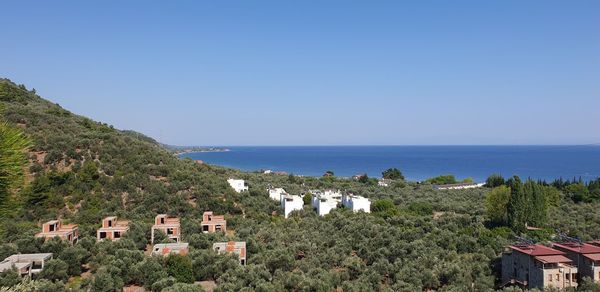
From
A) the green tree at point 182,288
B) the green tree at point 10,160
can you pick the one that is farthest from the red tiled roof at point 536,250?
Result: the green tree at point 10,160

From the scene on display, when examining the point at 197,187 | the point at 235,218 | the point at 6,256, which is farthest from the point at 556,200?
the point at 6,256

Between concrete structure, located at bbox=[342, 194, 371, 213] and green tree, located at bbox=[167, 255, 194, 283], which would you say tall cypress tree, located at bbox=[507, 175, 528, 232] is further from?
green tree, located at bbox=[167, 255, 194, 283]

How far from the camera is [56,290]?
1706 centimetres

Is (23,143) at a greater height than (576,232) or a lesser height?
greater

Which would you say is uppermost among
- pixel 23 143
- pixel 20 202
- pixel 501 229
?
pixel 23 143

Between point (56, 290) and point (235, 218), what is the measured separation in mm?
15251

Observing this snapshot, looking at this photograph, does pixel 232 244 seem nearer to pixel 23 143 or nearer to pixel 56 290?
pixel 56 290

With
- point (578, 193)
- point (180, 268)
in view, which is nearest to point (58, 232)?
point (180, 268)

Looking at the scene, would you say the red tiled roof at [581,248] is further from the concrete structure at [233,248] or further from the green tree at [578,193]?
the green tree at [578,193]

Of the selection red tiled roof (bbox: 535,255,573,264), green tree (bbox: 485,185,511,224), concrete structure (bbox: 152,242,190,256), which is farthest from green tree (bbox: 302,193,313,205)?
red tiled roof (bbox: 535,255,573,264)

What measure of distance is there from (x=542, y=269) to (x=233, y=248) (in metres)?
15.1

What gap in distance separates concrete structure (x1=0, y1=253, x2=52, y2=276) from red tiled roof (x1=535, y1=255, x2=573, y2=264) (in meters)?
23.5

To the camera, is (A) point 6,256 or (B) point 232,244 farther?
(B) point 232,244

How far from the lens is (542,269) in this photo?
59.5ft
